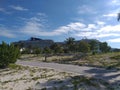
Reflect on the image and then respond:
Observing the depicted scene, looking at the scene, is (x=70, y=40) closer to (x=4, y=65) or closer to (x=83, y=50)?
(x=83, y=50)

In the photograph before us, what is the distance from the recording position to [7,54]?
26.3m

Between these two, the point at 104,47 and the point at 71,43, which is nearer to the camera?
the point at 71,43

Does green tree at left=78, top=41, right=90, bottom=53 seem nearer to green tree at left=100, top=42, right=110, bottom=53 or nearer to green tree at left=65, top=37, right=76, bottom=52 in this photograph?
green tree at left=65, top=37, right=76, bottom=52

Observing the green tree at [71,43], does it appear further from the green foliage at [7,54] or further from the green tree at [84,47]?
the green foliage at [7,54]

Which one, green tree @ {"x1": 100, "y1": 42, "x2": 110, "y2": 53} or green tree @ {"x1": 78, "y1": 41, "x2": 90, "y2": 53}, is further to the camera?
green tree @ {"x1": 100, "y1": 42, "x2": 110, "y2": 53}

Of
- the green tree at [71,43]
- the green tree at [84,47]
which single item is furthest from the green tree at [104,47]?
the green tree at [84,47]

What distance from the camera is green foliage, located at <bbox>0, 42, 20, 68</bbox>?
25672 millimetres

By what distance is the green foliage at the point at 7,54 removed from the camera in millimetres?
25672

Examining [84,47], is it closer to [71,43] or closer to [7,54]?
[71,43]

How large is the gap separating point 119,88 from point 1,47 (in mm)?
17192

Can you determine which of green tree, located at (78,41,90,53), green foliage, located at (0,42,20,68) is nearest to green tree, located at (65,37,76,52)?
green tree, located at (78,41,90,53)

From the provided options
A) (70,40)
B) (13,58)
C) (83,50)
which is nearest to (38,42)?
(70,40)

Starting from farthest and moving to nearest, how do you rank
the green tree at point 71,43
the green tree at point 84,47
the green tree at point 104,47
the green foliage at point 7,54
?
the green tree at point 104,47, the green tree at point 71,43, the green tree at point 84,47, the green foliage at point 7,54

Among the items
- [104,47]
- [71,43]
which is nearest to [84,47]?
[71,43]
